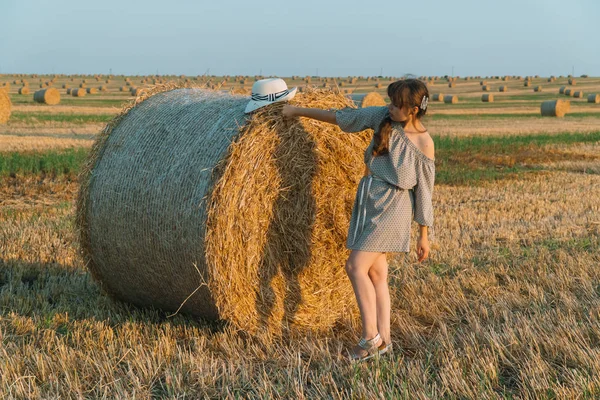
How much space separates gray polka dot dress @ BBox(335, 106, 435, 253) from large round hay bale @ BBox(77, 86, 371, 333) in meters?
0.74

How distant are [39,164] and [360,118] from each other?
9298 mm

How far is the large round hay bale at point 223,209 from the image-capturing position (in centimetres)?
492

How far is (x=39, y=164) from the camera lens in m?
12.9

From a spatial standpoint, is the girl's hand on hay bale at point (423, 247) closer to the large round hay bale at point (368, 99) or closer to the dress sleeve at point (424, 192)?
the dress sleeve at point (424, 192)

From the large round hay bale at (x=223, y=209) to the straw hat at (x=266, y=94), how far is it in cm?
7

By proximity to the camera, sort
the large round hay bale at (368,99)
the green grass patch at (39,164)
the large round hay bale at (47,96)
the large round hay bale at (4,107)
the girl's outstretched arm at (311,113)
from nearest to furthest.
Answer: the girl's outstretched arm at (311,113) → the green grass patch at (39,164) → the large round hay bale at (368,99) → the large round hay bale at (4,107) → the large round hay bale at (47,96)

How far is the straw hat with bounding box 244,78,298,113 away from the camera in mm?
5145

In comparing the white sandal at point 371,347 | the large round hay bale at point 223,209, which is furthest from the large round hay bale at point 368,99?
the white sandal at point 371,347

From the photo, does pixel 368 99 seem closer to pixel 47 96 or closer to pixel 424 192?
pixel 424 192

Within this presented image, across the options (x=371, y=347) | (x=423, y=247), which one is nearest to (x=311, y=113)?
(x=423, y=247)

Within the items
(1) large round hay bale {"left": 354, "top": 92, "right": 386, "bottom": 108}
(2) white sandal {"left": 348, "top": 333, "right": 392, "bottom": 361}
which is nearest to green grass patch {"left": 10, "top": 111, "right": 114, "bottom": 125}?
(1) large round hay bale {"left": 354, "top": 92, "right": 386, "bottom": 108}

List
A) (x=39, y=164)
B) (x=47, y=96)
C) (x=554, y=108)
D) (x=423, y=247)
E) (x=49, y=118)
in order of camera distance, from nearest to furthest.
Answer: (x=423, y=247)
(x=39, y=164)
(x=49, y=118)
(x=554, y=108)
(x=47, y=96)

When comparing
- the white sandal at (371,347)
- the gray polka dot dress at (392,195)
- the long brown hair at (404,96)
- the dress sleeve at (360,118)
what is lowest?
the white sandal at (371,347)

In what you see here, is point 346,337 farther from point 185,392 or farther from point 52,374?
point 52,374
